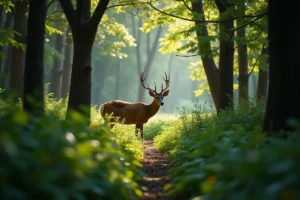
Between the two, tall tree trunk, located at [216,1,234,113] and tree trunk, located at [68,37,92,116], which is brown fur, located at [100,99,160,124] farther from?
tree trunk, located at [68,37,92,116]

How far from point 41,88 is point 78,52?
80.2 inches

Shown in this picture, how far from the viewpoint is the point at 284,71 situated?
588 cm

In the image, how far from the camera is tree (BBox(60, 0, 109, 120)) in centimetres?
952

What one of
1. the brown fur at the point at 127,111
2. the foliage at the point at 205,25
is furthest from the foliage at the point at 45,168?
the brown fur at the point at 127,111

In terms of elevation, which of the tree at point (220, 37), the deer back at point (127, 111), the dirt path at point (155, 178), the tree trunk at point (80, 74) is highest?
the tree at point (220, 37)

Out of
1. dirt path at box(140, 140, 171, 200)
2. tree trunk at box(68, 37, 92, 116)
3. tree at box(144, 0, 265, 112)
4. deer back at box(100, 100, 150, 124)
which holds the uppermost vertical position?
tree at box(144, 0, 265, 112)

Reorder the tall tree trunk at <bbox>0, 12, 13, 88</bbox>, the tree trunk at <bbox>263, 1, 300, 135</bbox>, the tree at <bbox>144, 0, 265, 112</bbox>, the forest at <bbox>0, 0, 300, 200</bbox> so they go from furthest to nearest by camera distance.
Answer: the tall tree trunk at <bbox>0, 12, 13, 88</bbox>
the tree at <bbox>144, 0, 265, 112</bbox>
the tree trunk at <bbox>263, 1, 300, 135</bbox>
the forest at <bbox>0, 0, 300, 200</bbox>

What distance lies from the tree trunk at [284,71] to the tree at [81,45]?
15.2ft

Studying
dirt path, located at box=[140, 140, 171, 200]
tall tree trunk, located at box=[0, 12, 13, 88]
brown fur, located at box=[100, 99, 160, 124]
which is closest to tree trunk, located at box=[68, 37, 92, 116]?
dirt path, located at box=[140, 140, 171, 200]

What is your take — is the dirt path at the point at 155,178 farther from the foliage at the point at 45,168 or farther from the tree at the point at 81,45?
the tree at the point at 81,45

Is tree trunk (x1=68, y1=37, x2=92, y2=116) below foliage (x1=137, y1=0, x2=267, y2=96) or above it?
below

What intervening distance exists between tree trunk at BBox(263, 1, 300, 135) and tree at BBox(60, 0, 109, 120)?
4627 millimetres

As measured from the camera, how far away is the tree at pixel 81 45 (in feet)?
31.2

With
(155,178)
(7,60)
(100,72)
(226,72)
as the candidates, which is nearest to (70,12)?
(155,178)
